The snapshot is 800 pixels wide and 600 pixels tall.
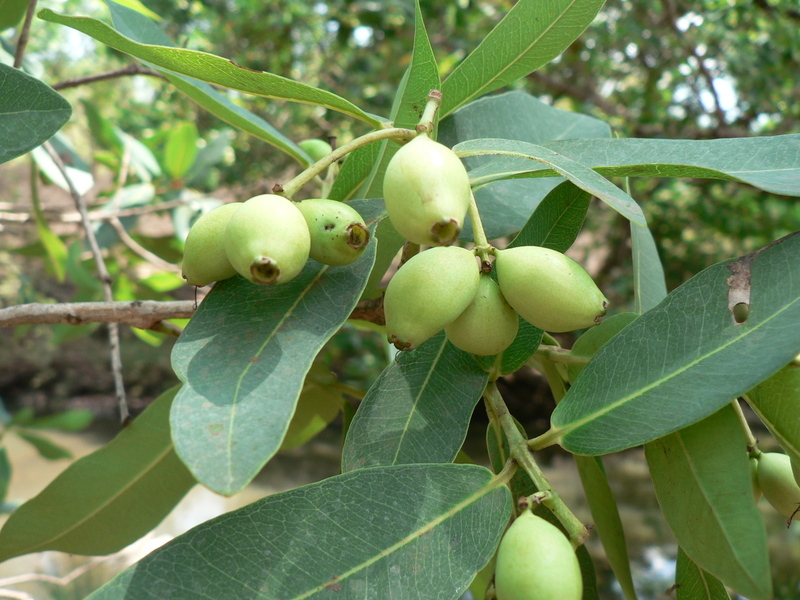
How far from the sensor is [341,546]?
41 centimetres

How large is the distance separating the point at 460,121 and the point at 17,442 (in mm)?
4539

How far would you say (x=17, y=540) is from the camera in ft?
2.21

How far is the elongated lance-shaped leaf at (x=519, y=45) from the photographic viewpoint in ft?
1.91

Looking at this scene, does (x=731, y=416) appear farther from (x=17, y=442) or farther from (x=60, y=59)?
(x=60, y=59)

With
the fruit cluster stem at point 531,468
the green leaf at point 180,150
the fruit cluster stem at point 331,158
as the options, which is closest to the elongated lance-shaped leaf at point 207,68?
the fruit cluster stem at point 331,158

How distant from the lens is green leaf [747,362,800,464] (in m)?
0.44

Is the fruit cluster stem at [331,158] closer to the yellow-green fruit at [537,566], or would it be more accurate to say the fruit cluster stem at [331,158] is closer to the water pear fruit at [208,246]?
the water pear fruit at [208,246]

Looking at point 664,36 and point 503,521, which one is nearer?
point 503,521

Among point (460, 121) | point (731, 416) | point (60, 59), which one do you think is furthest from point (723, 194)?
point (60, 59)

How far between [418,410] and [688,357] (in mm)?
208

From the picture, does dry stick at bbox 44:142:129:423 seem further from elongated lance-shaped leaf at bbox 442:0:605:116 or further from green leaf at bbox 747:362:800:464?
green leaf at bbox 747:362:800:464

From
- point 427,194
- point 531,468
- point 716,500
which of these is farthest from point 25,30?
point 716,500

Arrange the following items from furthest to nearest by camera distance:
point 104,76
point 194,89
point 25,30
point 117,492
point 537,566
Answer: point 104,76
point 25,30
point 117,492
point 194,89
point 537,566

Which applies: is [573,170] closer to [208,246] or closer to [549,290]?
[549,290]
